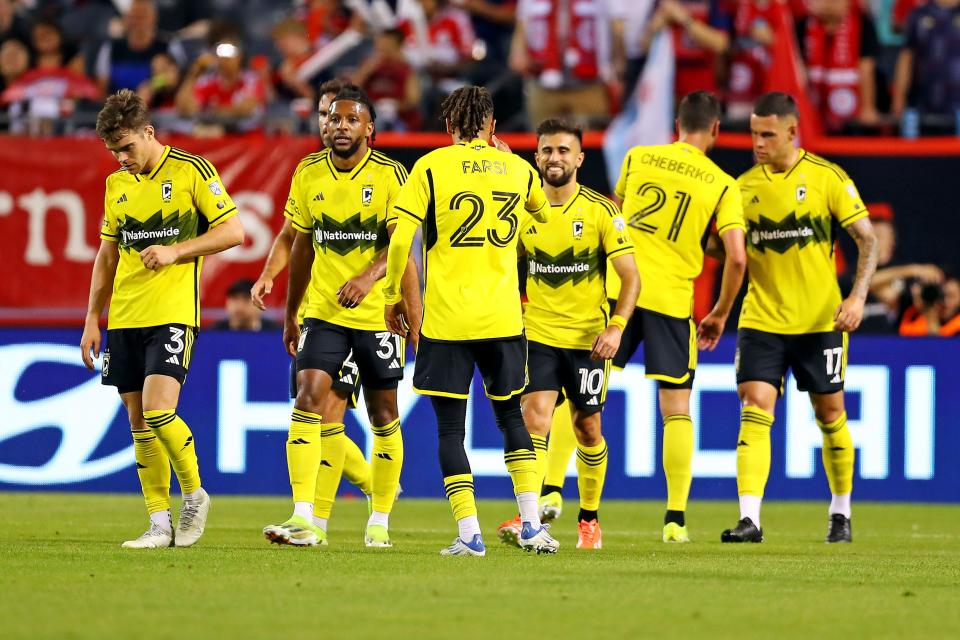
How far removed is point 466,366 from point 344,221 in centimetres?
115

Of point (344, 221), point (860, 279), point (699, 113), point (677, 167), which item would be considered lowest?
point (860, 279)

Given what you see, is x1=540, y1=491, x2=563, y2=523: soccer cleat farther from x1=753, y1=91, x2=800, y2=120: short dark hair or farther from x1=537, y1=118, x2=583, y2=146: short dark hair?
x1=753, y1=91, x2=800, y2=120: short dark hair

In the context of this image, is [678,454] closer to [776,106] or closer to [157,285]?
[776,106]

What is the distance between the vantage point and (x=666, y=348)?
10398mm

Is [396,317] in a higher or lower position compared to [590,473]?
higher

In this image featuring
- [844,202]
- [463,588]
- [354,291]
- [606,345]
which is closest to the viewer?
[463,588]

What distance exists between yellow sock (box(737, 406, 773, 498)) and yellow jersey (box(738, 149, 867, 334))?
577mm

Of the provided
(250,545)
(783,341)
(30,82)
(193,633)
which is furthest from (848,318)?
(30,82)

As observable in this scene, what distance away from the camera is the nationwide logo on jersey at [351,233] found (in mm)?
9086

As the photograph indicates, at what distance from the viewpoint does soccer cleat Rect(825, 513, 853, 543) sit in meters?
10.7

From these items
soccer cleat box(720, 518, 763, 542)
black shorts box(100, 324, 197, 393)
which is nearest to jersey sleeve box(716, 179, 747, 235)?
soccer cleat box(720, 518, 763, 542)

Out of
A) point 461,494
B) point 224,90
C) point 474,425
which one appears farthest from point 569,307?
point 224,90

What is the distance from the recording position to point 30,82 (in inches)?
687

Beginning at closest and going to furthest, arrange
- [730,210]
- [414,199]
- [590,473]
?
1. [414,199]
2. [590,473]
3. [730,210]
